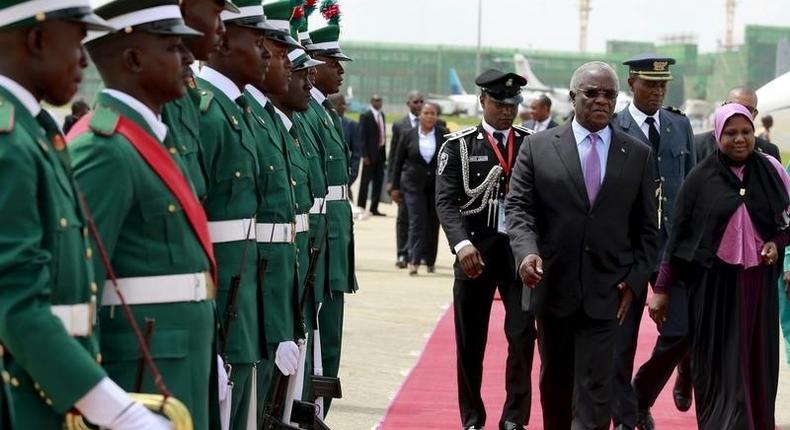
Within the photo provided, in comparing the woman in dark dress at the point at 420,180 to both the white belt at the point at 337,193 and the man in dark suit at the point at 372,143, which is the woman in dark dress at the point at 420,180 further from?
the white belt at the point at 337,193

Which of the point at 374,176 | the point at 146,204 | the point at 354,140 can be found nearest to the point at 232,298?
the point at 146,204

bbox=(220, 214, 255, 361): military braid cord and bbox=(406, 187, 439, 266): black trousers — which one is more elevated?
bbox=(220, 214, 255, 361): military braid cord

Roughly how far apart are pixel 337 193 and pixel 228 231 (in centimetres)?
305

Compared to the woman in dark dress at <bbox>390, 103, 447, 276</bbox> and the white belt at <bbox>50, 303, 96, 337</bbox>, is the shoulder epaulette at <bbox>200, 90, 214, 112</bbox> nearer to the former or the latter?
the white belt at <bbox>50, 303, 96, 337</bbox>

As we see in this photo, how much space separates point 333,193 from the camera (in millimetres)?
8719

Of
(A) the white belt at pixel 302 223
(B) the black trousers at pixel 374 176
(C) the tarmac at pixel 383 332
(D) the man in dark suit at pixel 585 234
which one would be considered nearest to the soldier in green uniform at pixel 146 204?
(A) the white belt at pixel 302 223

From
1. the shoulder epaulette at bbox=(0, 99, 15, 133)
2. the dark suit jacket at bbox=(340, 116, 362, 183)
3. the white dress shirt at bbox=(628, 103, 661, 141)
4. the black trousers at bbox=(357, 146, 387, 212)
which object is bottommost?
the black trousers at bbox=(357, 146, 387, 212)

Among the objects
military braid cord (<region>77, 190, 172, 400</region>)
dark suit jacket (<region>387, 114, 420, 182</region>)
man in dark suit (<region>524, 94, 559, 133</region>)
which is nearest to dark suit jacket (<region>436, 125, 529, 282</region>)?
military braid cord (<region>77, 190, 172, 400</region>)

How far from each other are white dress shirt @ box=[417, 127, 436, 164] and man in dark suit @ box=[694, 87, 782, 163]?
274 inches

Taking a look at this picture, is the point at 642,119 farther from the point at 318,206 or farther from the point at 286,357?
the point at 286,357

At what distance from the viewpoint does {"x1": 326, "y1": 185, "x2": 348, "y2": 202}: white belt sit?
8656mm

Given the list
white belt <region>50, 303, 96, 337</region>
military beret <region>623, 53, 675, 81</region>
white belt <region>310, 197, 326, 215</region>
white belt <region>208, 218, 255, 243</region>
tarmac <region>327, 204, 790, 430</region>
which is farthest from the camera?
tarmac <region>327, 204, 790, 430</region>

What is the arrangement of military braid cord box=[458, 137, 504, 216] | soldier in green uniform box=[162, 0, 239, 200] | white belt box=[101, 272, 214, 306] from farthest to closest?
military braid cord box=[458, 137, 504, 216] < soldier in green uniform box=[162, 0, 239, 200] < white belt box=[101, 272, 214, 306]

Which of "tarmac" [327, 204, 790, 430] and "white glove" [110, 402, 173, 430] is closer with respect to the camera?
"white glove" [110, 402, 173, 430]
